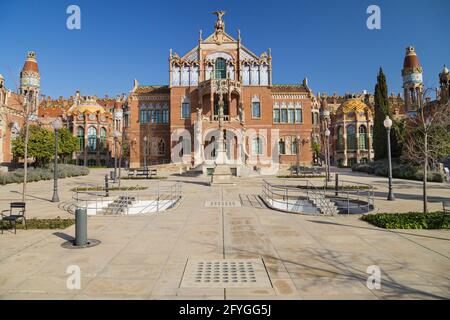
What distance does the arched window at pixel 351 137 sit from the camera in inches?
2837

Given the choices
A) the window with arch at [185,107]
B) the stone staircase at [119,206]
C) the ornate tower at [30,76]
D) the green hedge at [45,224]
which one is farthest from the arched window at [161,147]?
the green hedge at [45,224]

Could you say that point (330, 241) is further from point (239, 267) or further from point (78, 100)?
point (78, 100)

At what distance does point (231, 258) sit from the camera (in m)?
6.62

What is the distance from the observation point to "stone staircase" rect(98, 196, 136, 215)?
46.6 feet

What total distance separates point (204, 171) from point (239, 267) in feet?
95.5

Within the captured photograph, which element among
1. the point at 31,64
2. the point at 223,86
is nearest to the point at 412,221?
the point at 223,86

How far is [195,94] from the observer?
49.9 m

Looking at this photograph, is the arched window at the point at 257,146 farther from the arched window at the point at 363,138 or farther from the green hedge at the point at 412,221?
the green hedge at the point at 412,221

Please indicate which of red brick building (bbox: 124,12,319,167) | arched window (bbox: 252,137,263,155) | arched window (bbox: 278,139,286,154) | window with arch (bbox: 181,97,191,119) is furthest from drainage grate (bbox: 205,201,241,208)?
arched window (bbox: 278,139,286,154)

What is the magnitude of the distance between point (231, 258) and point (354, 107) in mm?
74795

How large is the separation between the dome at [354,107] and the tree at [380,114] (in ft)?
94.8

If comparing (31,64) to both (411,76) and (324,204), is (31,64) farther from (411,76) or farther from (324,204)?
(411,76)

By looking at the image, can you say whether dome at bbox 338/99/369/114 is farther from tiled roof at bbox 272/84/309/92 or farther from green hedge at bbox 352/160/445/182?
green hedge at bbox 352/160/445/182
